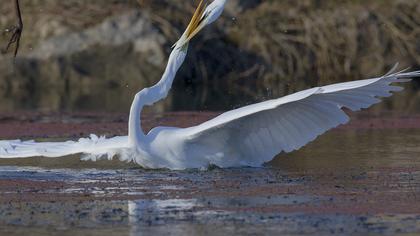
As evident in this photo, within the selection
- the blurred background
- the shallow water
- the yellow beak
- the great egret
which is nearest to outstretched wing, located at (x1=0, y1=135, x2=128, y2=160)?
the great egret

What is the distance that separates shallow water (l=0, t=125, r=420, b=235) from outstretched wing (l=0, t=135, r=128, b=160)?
0.13 meters

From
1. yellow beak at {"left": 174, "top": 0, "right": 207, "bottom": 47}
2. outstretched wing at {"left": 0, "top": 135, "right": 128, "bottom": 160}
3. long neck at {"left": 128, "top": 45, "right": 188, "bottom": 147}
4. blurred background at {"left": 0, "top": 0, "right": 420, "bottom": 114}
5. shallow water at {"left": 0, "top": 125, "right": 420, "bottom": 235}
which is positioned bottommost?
shallow water at {"left": 0, "top": 125, "right": 420, "bottom": 235}

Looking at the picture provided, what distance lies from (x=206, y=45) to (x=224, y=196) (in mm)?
15222

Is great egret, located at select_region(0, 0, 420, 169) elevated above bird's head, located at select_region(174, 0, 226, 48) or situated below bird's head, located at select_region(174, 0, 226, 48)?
below

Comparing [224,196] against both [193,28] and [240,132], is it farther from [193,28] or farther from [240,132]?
[193,28]

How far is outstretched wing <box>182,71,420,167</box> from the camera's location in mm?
10719

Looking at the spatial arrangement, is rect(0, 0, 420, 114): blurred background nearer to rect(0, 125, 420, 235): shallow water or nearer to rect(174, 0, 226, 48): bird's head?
rect(0, 125, 420, 235): shallow water

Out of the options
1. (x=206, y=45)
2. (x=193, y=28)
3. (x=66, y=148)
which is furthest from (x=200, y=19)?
(x=206, y=45)

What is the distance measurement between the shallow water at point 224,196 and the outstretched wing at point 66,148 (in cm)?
13

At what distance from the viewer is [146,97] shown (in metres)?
11.3

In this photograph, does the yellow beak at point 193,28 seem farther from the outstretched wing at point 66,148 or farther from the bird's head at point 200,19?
the outstretched wing at point 66,148

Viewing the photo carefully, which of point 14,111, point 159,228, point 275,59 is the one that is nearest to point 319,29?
point 275,59

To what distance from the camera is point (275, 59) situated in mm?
24453

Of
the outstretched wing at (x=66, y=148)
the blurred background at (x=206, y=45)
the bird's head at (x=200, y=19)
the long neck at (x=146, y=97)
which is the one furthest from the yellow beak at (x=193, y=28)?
the blurred background at (x=206, y=45)
